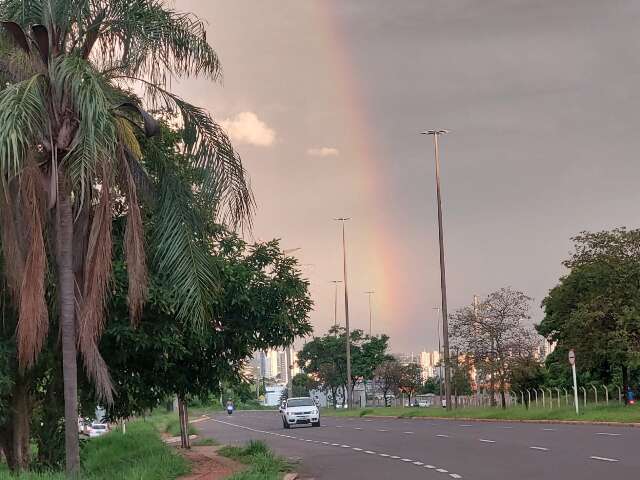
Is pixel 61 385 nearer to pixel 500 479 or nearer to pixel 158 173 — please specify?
pixel 158 173

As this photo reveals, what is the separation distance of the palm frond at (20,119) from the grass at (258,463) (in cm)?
665

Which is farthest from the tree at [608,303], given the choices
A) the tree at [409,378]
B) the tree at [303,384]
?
the tree at [303,384]

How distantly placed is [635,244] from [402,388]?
58410mm

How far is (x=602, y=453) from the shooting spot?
19.7 meters

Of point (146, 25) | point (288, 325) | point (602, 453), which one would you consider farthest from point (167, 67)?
point (602, 453)

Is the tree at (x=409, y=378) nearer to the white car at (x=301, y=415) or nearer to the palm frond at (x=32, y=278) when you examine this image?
the white car at (x=301, y=415)

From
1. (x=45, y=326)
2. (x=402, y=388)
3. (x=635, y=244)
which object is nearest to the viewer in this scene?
(x=45, y=326)

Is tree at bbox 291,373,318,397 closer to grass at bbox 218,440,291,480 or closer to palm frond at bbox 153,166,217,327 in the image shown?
grass at bbox 218,440,291,480

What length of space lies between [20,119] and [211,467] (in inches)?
399

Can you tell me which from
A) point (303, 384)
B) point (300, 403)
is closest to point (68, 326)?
point (300, 403)

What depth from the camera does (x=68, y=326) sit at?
46.8 feet

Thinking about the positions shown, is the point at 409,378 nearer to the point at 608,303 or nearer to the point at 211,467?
the point at 608,303

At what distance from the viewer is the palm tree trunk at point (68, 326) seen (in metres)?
14.2

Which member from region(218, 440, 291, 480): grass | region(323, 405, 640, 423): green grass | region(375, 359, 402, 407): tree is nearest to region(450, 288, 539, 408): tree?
region(323, 405, 640, 423): green grass
